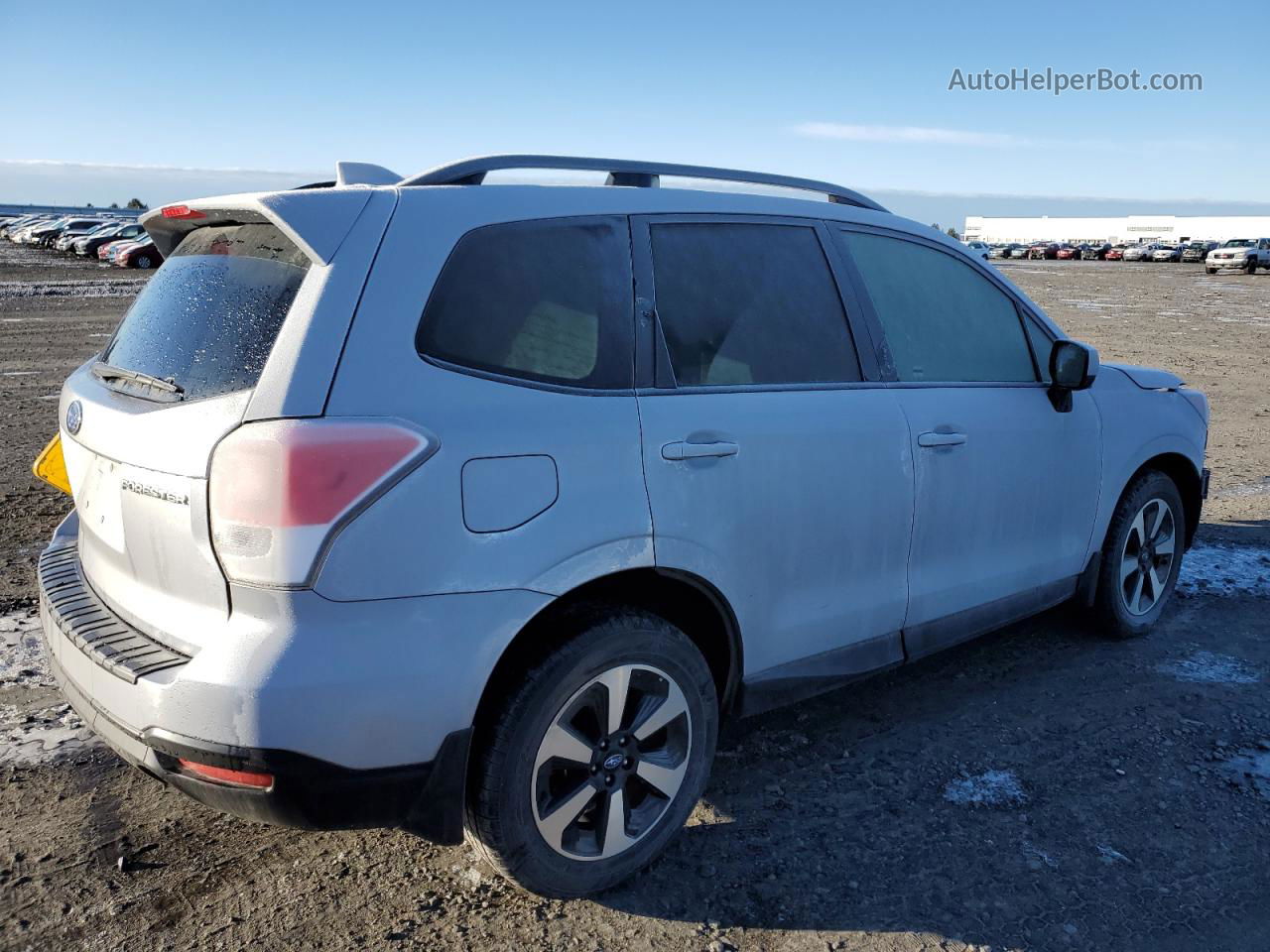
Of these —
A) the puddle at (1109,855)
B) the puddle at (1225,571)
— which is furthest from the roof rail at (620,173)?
the puddle at (1225,571)

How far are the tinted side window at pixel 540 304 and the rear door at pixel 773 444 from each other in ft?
0.31

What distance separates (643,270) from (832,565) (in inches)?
43.1

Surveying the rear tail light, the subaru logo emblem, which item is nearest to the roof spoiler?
the rear tail light

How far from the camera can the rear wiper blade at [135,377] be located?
266cm

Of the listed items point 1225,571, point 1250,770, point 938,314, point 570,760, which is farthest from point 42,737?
point 1225,571

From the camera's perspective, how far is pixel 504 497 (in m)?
2.52

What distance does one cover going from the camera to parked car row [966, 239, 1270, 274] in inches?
2025

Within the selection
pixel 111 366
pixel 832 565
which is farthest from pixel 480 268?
pixel 832 565

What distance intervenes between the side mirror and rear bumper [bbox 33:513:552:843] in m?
2.55

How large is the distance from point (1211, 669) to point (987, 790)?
164cm

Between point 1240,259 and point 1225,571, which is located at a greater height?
point 1240,259

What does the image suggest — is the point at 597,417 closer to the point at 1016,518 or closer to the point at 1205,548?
the point at 1016,518

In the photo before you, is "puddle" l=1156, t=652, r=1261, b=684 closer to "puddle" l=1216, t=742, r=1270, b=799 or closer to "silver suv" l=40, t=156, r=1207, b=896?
"puddle" l=1216, t=742, r=1270, b=799

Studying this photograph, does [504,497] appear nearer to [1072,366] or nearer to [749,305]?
[749,305]
